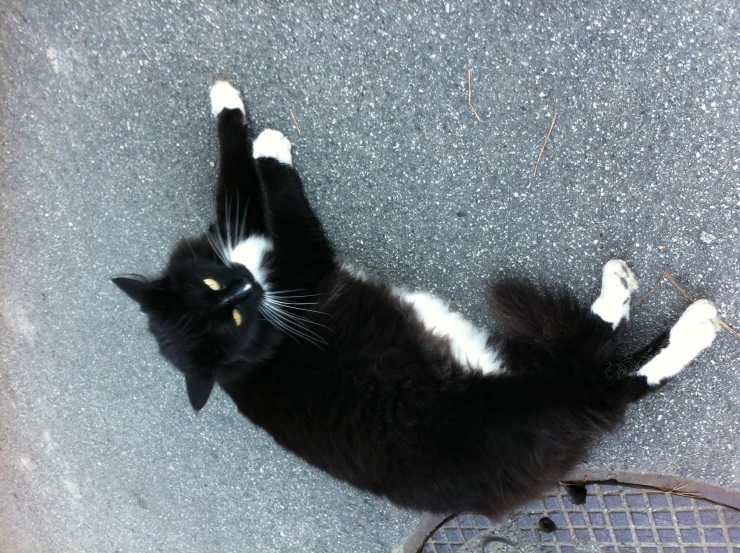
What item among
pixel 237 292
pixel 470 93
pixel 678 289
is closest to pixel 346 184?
pixel 470 93

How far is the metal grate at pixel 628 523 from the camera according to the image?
185cm

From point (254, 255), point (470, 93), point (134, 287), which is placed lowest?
point (134, 287)

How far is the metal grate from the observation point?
185cm

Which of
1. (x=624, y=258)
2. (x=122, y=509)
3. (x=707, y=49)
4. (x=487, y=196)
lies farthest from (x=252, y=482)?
(x=707, y=49)

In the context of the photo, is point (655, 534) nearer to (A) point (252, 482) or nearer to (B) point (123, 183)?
(A) point (252, 482)

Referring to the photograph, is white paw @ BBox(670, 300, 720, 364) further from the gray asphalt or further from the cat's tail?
the cat's tail

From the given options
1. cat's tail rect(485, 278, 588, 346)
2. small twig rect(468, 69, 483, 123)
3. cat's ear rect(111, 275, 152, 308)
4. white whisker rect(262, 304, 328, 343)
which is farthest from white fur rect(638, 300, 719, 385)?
cat's ear rect(111, 275, 152, 308)

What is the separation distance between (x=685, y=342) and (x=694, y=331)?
0.18 ft

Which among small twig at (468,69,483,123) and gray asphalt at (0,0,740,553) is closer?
gray asphalt at (0,0,740,553)

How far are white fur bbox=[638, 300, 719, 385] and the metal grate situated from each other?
665 mm

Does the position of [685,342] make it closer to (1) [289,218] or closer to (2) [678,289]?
(2) [678,289]

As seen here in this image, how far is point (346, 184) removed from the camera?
199 centimetres

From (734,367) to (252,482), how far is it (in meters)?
2.22

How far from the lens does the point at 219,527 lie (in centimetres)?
250
